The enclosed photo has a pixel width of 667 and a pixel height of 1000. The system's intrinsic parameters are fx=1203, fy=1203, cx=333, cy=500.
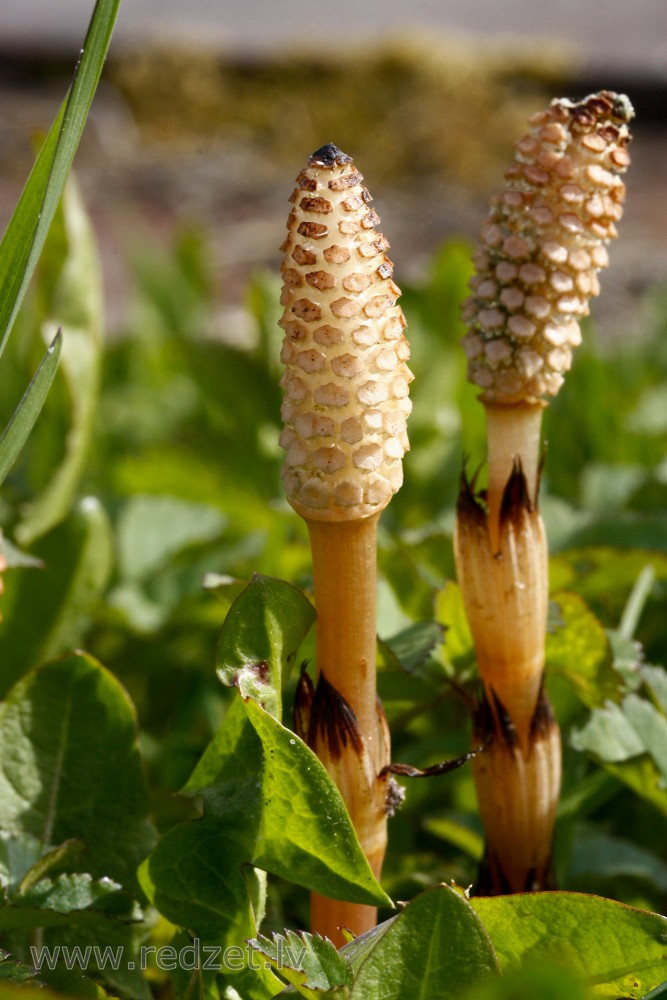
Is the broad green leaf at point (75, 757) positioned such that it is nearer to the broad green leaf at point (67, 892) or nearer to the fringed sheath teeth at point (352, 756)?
the broad green leaf at point (67, 892)

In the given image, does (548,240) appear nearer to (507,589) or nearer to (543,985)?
(507,589)

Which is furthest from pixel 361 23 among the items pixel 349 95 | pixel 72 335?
pixel 72 335

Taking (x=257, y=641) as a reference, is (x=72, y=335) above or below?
above

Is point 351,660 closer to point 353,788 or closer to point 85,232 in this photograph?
point 353,788

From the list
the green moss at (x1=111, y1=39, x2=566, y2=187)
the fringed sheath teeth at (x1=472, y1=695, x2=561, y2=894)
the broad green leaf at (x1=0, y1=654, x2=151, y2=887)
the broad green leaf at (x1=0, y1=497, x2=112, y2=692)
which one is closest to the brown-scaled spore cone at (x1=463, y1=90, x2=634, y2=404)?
the fringed sheath teeth at (x1=472, y1=695, x2=561, y2=894)

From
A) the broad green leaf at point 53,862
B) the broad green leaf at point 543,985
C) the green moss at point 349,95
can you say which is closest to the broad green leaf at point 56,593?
the broad green leaf at point 53,862

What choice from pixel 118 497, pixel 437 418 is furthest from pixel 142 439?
pixel 437 418
